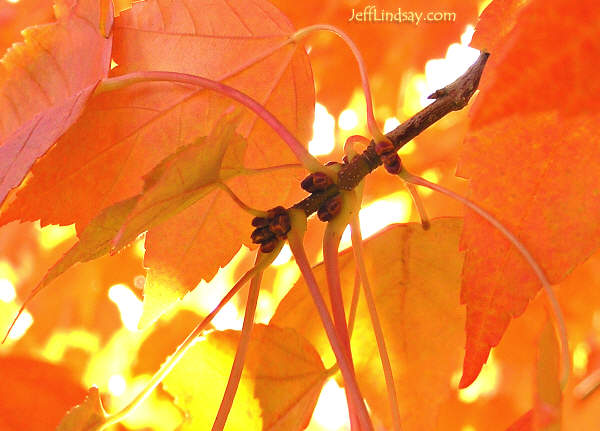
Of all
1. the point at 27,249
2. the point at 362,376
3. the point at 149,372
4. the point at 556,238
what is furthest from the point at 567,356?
the point at 27,249

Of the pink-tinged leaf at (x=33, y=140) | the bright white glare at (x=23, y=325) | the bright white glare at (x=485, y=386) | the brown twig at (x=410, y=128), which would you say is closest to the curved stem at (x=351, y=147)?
the brown twig at (x=410, y=128)

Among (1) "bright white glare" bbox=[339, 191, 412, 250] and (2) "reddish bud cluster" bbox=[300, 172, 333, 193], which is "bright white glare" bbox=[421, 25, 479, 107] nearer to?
(1) "bright white glare" bbox=[339, 191, 412, 250]

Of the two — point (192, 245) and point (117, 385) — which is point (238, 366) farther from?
point (117, 385)

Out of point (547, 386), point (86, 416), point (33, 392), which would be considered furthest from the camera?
point (33, 392)

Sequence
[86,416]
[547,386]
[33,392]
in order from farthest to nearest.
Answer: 1. [33,392]
2. [86,416]
3. [547,386]

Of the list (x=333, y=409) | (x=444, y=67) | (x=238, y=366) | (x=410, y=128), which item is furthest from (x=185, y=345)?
(x=444, y=67)
